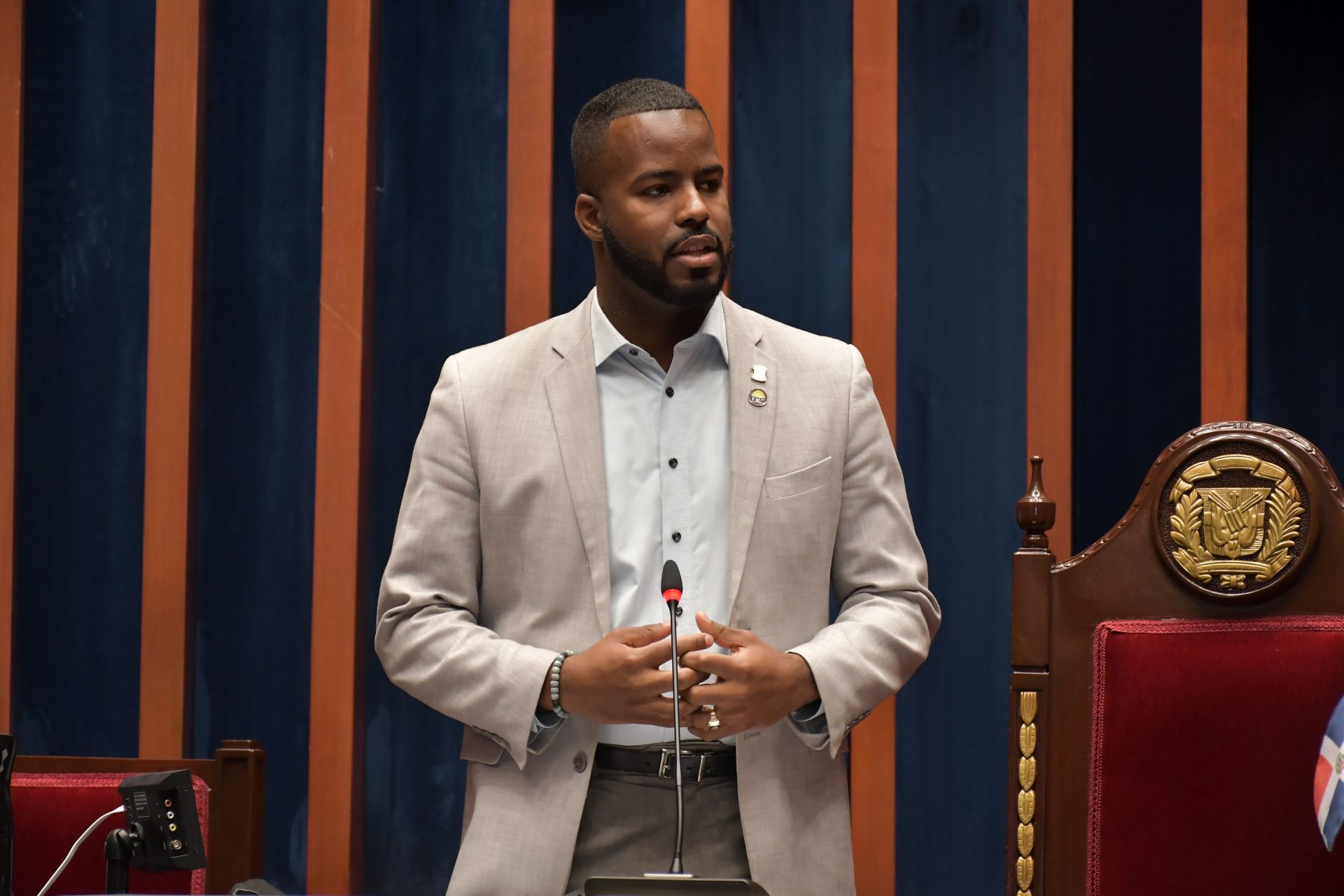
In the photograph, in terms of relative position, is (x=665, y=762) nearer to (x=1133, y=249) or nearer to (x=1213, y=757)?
(x=1213, y=757)

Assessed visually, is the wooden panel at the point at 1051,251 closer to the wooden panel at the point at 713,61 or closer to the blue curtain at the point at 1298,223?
the blue curtain at the point at 1298,223

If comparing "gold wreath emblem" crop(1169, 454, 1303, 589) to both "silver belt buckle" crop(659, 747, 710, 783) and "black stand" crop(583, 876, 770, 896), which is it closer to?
"silver belt buckle" crop(659, 747, 710, 783)

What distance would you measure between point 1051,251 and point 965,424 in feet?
1.10

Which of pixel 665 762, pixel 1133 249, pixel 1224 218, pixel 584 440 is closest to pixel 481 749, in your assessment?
pixel 665 762

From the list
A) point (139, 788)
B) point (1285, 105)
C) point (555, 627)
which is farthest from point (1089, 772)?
point (1285, 105)

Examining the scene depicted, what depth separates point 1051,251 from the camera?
2.47 metres

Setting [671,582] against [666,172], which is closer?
[671,582]

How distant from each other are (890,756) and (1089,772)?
29.9 inches

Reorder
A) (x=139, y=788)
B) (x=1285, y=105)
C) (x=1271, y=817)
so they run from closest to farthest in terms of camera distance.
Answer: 1. (x=139, y=788)
2. (x=1271, y=817)
3. (x=1285, y=105)

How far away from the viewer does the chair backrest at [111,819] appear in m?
1.93

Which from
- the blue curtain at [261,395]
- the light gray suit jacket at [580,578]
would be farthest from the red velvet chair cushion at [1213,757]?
the blue curtain at [261,395]

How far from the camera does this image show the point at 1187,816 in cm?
171

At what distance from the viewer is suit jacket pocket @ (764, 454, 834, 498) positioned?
1776 millimetres

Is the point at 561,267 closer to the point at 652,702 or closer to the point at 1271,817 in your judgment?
the point at 652,702
